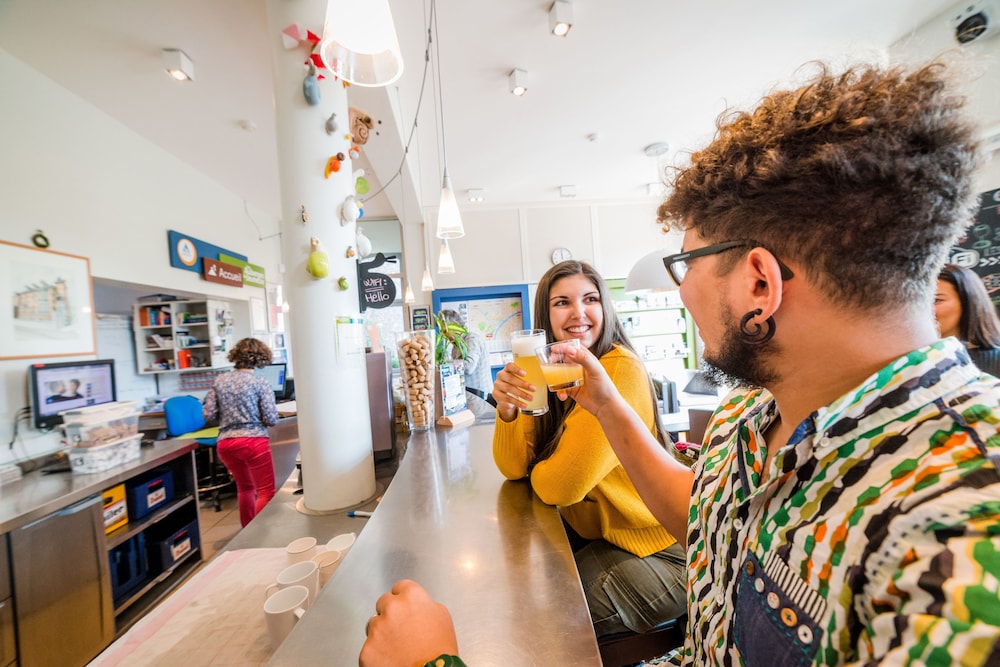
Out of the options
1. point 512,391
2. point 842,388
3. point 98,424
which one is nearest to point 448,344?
point 512,391

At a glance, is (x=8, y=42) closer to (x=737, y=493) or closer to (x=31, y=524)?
(x=31, y=524)

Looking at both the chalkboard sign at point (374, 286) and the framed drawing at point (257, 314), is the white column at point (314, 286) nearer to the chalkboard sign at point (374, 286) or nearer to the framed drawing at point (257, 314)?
the chalkboard sign at point (374, 286)

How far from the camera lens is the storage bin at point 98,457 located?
225 cm

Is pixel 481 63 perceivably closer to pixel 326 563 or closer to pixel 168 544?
pixel 326 563

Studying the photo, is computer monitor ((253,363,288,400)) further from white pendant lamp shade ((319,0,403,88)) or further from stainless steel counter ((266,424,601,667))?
white pendant lamp shade ((319,0,403,88))

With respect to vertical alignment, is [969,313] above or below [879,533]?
above

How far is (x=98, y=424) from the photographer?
227cm

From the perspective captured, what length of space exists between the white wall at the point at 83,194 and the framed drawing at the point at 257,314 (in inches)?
36.8

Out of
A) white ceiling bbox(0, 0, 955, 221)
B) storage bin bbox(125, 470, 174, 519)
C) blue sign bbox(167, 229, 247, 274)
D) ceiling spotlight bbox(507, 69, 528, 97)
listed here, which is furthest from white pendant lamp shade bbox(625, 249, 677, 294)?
blue sign bbox(167, 229, 247, 274)

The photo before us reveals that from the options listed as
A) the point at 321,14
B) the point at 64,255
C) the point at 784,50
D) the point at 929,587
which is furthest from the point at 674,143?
the point at 64,255

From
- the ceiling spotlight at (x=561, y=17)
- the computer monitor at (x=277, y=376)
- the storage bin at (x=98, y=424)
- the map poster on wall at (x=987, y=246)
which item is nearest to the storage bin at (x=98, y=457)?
the storage bin at (x=98, y=424)

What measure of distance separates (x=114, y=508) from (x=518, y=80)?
13.0ft

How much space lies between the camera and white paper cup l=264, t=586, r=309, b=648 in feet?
2.41

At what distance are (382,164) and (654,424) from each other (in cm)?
332
